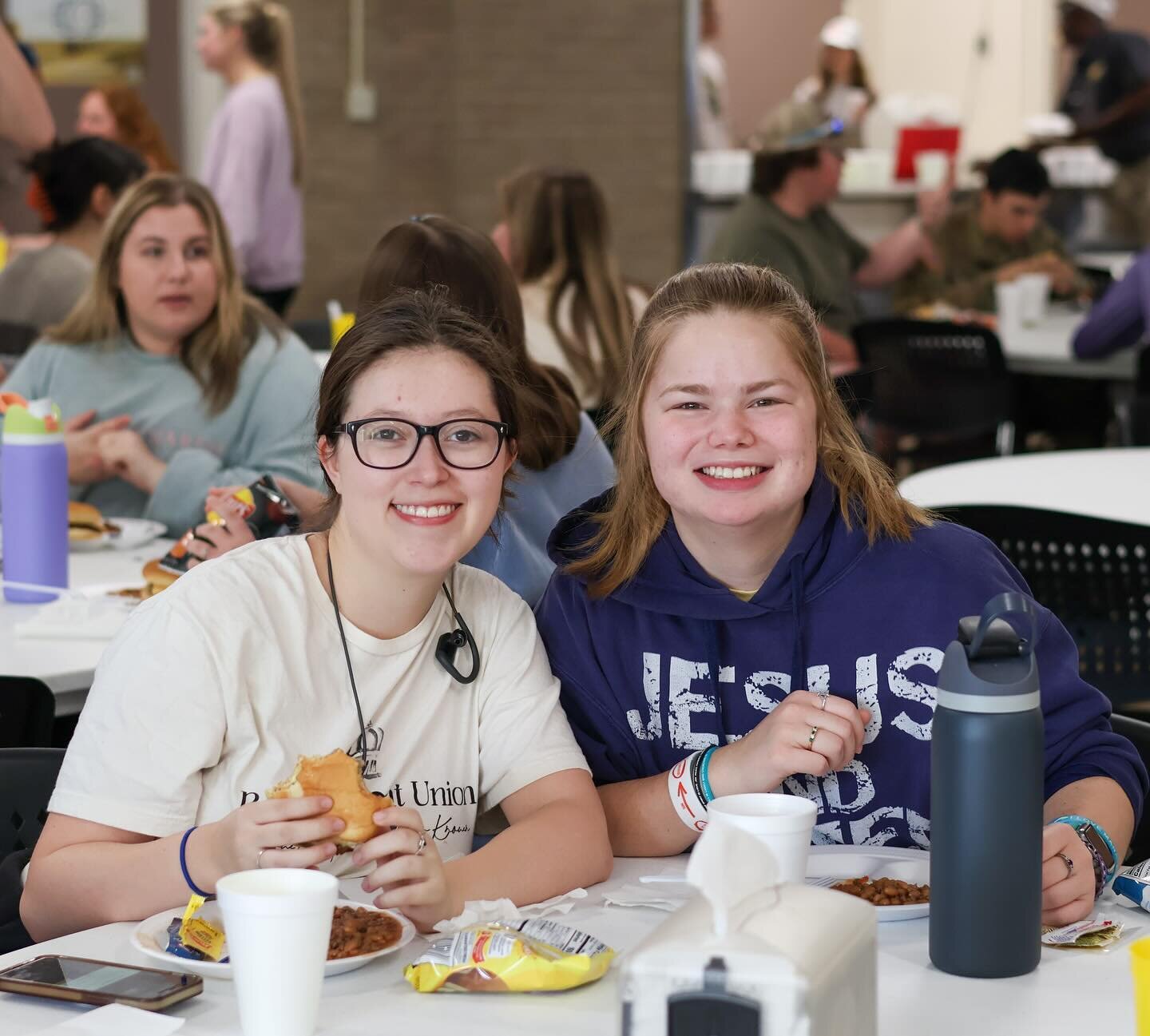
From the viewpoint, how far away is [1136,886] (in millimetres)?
1396

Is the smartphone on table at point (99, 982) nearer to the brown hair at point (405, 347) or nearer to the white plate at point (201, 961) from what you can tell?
the white plate at point (201, 961)

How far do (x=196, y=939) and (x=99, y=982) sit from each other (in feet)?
0.29

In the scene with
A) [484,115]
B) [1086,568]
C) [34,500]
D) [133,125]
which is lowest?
[1086,568]

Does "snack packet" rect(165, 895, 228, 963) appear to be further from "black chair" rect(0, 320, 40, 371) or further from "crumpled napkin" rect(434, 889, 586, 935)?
"black chair" rect(0, 320, 40, 371)

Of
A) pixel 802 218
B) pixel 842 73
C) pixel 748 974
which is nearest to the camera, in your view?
pixel 748 974

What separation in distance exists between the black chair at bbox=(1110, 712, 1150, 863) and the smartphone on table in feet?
3.64

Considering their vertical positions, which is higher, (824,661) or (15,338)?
(15,338)

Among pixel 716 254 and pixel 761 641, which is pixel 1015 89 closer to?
pixel 716 254

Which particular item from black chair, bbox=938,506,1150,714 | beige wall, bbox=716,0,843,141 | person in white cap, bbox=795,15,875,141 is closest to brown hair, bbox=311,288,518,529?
black chair, bbox=938,506,1150,714

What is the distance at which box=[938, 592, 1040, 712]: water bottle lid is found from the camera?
3.86 ft

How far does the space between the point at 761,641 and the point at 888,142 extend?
6.32 metres

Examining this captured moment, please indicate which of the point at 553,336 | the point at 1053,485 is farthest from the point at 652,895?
the point at 553,336

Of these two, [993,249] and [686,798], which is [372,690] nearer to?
[686,798]

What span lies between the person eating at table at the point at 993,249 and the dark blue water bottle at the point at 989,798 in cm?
508
